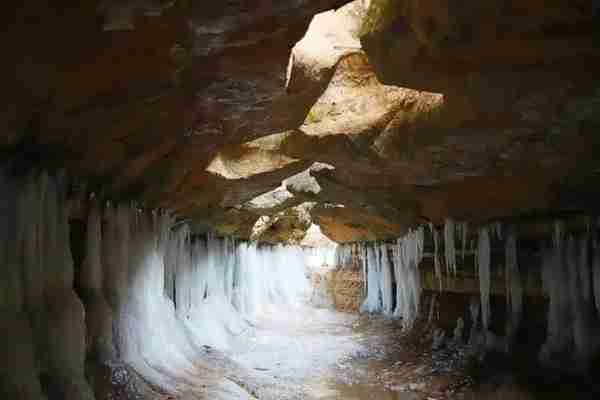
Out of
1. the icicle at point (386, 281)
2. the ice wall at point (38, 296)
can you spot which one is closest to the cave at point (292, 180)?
the ice wall at point (38, 296)

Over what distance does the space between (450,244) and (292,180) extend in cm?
458

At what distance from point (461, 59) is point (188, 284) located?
10367 mm

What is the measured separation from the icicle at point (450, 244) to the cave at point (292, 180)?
0.69ft

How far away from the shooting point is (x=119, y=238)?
8898 millimetres

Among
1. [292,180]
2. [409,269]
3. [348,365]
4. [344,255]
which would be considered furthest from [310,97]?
[344,255]

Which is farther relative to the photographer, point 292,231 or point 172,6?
point 292,231

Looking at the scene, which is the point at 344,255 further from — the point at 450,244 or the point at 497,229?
the point at 497,229

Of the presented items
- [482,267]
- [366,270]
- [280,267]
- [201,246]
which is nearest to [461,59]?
[482,267]

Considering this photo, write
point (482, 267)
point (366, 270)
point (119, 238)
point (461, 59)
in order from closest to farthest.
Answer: point (461, 59) < point (119, 238) < point (482, 267) < point (366, 270)

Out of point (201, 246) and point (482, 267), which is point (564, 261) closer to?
point (482, 267)

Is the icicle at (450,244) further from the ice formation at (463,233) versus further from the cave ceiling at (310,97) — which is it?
the cave ceiling at (310,97)

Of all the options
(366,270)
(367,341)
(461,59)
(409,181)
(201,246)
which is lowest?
(367,341)

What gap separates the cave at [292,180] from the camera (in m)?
4.54

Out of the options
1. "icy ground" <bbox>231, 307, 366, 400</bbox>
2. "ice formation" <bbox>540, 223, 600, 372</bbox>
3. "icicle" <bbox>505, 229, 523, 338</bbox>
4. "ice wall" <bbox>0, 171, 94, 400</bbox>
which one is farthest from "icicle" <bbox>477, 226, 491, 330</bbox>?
"ice wall" <bbox>0, 171, 94, 400</bbox>
